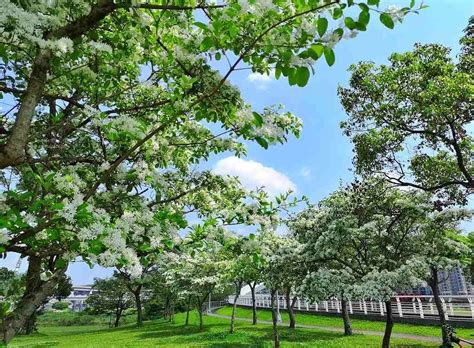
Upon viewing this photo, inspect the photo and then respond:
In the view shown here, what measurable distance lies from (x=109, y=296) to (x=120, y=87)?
56.6m

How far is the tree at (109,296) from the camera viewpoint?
5556cm

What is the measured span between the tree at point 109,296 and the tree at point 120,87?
5247 centimetres

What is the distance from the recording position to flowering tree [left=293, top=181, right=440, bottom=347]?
15234 mm

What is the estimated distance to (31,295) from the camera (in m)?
4.86

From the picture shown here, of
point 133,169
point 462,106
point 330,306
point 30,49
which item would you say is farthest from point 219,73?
point 330,306

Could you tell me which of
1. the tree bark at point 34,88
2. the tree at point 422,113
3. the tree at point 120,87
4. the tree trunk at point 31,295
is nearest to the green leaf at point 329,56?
the tree at point 120,87

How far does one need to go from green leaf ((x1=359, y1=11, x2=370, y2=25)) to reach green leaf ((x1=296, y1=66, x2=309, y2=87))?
484 millimetres

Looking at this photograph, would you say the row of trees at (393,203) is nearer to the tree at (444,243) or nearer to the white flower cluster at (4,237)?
the tree at (444,243)

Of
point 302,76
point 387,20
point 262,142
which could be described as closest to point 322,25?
point 302,76

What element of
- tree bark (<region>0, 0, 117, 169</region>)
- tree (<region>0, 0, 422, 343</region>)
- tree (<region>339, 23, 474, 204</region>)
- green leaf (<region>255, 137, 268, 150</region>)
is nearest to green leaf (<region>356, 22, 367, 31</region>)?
tree (<region>0, 0, 422, 343</region>)

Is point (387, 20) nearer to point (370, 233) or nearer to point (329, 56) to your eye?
point (329, 56)

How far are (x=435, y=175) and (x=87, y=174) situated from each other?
47.3 feet

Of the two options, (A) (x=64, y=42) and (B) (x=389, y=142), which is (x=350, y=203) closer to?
(B) (x=389, y=142)

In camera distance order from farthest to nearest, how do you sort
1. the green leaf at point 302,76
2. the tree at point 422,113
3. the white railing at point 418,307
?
the white railing at point 418,307, the tree at point 422,113, the green leaf at point 302,76
